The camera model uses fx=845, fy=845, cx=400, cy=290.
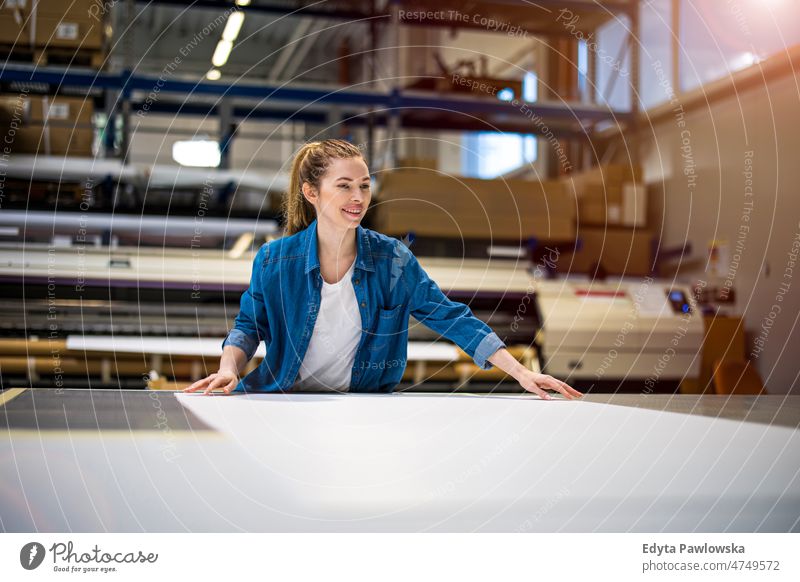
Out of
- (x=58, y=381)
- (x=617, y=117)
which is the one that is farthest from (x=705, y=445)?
(x=617, y=117)

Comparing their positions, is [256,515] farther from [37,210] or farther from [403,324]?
[37,210]

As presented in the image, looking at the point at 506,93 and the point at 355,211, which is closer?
the point at 355,211

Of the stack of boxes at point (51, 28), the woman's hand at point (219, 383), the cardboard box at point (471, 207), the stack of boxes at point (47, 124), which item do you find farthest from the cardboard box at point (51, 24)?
the woman's hand at point (219, 383)

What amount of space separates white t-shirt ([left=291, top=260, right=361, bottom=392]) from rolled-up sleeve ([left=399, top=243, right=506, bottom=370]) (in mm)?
122

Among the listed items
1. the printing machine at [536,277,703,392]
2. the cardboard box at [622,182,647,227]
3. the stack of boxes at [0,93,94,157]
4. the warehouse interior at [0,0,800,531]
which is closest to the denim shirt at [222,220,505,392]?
the warehouse interior at [0,0,800,531]

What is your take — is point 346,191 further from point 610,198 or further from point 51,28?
point 610,198

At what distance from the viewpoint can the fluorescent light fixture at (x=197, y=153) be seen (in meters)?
4.72

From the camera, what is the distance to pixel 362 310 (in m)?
1.72

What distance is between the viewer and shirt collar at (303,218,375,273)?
5.58 ft

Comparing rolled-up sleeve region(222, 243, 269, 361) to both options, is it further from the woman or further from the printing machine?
the printing machine

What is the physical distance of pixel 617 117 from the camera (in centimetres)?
482

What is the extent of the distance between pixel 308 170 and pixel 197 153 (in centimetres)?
356

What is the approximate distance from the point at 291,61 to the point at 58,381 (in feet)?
30.7

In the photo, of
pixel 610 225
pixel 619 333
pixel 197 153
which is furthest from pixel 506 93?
pixel 197 153
